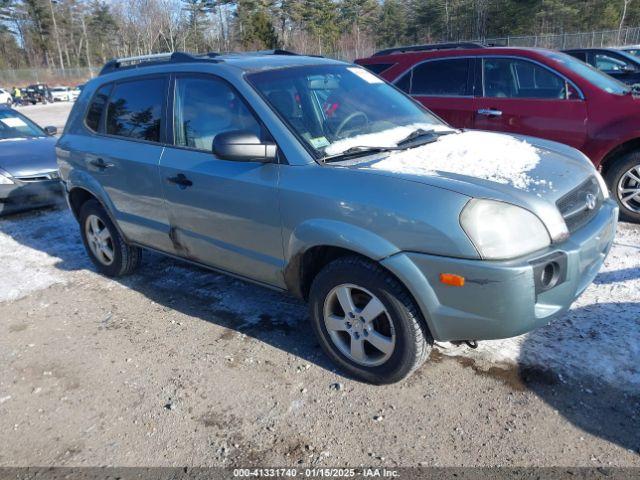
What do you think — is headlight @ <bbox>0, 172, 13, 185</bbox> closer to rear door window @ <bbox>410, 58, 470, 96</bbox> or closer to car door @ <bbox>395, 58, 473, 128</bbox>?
car door @ <bbox>395, 58, 473, 128</bbox>

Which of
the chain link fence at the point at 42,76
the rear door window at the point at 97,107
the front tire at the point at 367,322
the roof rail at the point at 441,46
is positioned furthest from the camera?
the chain link fence at the point at 42,76

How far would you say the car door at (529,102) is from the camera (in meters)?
5.53

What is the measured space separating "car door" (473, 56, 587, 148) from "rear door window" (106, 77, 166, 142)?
367 centimetres

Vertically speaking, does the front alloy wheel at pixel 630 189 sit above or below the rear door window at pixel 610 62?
below

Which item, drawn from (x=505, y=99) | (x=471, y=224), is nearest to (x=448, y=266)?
(x=471, y=224)

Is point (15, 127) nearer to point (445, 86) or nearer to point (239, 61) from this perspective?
point (239, 61)

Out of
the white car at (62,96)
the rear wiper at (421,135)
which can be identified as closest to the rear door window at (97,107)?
the rear wiper at (421,135)

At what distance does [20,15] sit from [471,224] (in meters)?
85.6

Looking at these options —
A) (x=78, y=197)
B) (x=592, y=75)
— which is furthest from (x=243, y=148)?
(x=592, y=75)

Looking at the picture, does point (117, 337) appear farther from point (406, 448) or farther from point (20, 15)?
point (20, 15)

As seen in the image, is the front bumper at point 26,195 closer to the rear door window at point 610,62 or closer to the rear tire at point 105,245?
the rear tire at point 105,245

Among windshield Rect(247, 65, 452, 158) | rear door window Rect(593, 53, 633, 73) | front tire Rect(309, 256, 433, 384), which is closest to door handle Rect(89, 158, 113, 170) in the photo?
windshield Rect(247, 65, 452, 158)

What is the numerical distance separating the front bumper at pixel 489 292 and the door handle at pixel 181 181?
63.6 inches

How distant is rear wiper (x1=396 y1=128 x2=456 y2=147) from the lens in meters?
3.44
